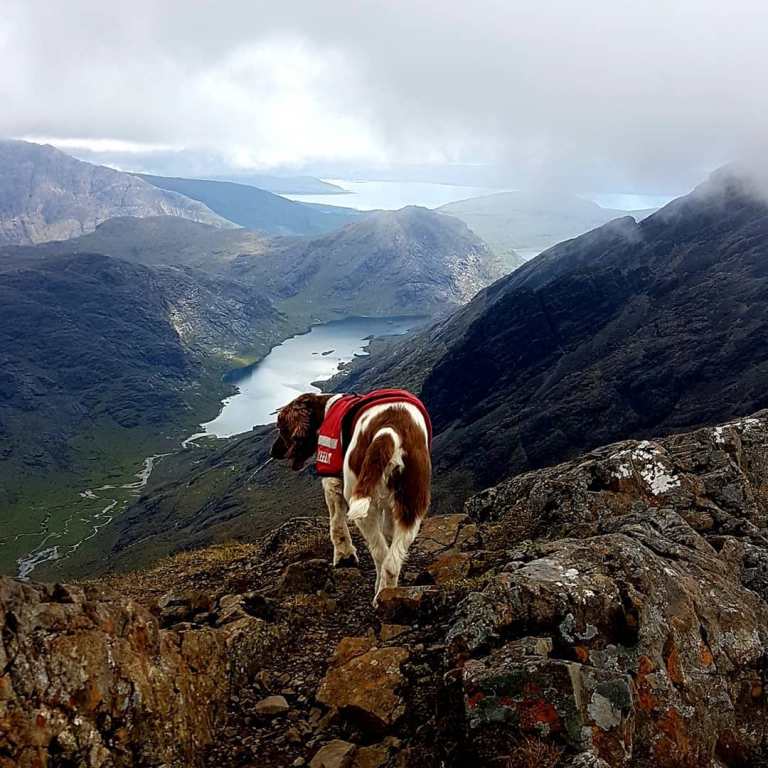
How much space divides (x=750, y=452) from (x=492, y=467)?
5592 inches

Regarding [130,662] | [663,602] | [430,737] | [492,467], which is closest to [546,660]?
[430,737]

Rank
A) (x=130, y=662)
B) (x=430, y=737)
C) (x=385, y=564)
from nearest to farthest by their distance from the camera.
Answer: (x=430, y=737), (x=130, y=662), (x=385, y=564)

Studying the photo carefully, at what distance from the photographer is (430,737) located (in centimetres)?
666

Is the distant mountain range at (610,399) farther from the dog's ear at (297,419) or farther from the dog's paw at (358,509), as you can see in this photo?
the dog's paw at (358,509)

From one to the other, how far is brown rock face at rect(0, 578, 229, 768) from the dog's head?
→ 5034mm

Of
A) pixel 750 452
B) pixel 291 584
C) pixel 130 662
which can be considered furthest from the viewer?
pixel 750 452

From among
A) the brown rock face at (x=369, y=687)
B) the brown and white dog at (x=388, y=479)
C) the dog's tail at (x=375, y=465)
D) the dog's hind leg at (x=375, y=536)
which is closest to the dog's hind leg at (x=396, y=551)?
the brown and white dog at (x=388, y=479)

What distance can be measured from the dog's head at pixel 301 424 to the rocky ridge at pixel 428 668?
278 centimetres

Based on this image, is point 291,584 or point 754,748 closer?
point 754,748

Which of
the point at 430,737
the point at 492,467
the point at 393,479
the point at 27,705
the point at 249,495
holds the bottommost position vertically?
the point at 249,495

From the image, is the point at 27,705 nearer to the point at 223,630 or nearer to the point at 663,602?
Result: the point at 223,630

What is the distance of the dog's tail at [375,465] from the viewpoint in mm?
9070

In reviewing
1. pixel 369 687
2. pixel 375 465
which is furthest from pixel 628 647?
pixel 375 465

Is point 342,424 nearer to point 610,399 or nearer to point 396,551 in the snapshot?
point 396,551
